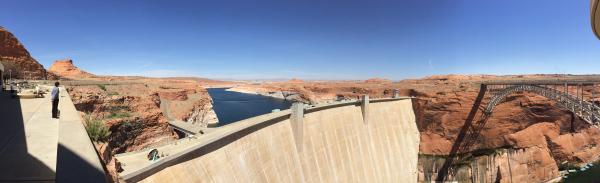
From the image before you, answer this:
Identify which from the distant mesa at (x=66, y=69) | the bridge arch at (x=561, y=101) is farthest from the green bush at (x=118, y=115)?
the distant mesa at (x=66, y=69)

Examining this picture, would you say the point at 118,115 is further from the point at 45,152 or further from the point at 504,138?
the point at 504,138

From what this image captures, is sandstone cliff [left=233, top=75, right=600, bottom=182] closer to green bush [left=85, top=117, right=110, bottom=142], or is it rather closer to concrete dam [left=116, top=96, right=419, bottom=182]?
concrete dam [left=116, top=96, right=419, bottom=182]

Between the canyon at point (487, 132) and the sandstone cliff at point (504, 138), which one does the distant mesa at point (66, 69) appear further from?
the sandstone cliff at point (504, 138)

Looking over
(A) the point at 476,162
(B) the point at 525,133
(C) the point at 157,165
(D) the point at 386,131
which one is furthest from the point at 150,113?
(B) the point at 525,133

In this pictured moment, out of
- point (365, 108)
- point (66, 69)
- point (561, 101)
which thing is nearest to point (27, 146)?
point (365, 108)

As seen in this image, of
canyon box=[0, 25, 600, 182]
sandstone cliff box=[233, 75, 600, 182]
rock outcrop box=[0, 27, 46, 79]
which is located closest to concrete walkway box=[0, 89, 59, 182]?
canyon box=[0, 25, 600, 182]

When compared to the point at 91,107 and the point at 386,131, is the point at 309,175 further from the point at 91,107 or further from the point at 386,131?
the point at 91,107
